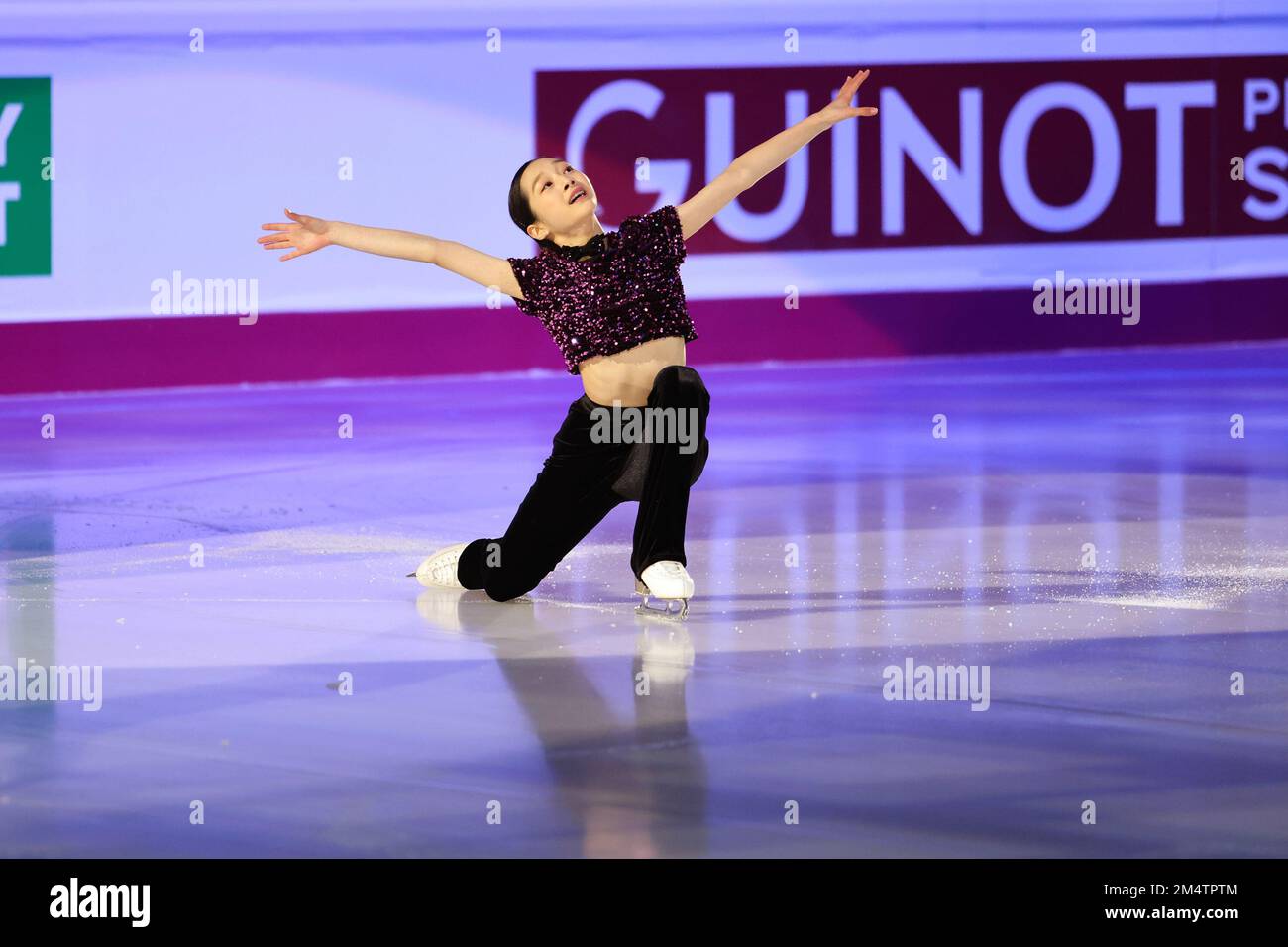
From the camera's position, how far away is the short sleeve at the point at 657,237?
5242mm

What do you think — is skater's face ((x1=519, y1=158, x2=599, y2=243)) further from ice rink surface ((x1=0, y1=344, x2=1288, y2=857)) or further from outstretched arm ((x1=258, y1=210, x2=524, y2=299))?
ice rink surface ((x1=0, y1=344, x2=1288, y2=857))

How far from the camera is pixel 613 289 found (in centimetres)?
523

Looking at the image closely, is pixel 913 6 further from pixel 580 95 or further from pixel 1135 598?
pixel 1135 598

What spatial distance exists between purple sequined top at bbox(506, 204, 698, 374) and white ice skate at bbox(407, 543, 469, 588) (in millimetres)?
597

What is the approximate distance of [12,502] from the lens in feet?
23.1
